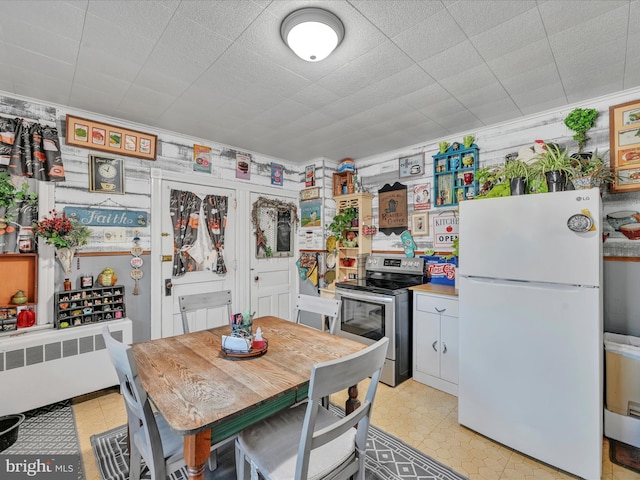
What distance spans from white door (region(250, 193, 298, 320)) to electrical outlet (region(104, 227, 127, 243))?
138cm

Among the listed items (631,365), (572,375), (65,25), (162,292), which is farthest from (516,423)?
(65,25)

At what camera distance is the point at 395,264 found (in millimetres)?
3482

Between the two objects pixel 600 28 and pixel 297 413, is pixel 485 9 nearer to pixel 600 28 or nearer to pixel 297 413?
pixel 600 28

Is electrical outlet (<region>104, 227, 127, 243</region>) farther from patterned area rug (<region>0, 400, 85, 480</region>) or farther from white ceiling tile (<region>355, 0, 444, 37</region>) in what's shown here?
white ceiling tile (<region>355, 0, 444, 37</region>)

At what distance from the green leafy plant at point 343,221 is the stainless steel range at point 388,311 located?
65 centimetres

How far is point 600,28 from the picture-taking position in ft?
5.15

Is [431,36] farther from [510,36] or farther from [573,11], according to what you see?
[573,11]

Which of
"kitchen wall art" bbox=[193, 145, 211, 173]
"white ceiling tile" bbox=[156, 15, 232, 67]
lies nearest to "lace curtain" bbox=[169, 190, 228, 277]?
"kitchen wall art" bbox=[193, 145, 211, 173]

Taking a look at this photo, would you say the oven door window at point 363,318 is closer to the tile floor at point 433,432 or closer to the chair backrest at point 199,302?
the tile floor at point 433,432

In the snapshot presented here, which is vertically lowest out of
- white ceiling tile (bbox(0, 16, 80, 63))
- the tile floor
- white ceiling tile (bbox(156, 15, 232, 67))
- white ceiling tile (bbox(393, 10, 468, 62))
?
the tile floor

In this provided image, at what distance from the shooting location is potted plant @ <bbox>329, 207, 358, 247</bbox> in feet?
12.4

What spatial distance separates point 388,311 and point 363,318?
34cm

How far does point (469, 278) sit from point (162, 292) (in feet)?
9.32

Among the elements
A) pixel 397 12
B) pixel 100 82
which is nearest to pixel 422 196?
pixel 397 12
